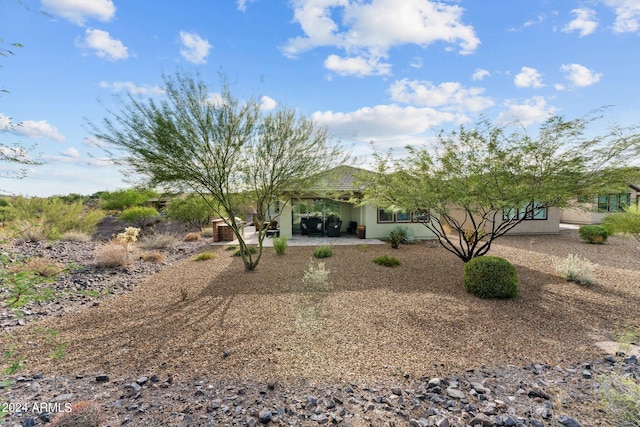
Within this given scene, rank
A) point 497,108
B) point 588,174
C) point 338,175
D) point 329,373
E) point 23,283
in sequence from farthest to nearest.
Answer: point 338,175 < point 497,108 < point 588,174 < point 329,373 < point 23,283

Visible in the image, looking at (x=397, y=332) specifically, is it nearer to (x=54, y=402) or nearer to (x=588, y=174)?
(x=54, y=402)

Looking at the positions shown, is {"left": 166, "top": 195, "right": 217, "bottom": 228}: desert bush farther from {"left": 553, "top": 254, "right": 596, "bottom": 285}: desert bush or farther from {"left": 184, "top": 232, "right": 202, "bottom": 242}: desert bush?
{"left": 553, "top": 254, "right": 596, "bottom": 285}: desert bush

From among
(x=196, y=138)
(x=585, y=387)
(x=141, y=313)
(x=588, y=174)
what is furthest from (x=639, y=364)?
(x=196, y=138)

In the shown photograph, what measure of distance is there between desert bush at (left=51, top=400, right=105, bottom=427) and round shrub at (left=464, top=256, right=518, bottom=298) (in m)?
6.85

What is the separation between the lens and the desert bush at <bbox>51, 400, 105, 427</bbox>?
2597 millimetres

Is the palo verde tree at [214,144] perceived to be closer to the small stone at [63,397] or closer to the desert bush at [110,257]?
the desert bush at [110,257]

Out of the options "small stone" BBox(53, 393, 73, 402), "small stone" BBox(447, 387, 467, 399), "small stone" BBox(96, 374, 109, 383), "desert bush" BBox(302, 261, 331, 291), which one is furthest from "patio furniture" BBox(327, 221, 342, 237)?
"small stone" BBox(53, 393, 73, 402)

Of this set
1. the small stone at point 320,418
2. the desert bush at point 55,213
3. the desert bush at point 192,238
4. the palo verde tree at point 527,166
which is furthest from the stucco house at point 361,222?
the small stone at point 320,418

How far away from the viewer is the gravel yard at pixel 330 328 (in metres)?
3.77

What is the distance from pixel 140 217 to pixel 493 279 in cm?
2226

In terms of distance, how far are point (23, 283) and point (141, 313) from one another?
3.61 meters

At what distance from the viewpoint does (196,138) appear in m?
6.92

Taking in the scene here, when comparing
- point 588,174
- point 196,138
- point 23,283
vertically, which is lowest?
point 23,283

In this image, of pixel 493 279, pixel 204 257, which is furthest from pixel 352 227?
pixel 493 279
